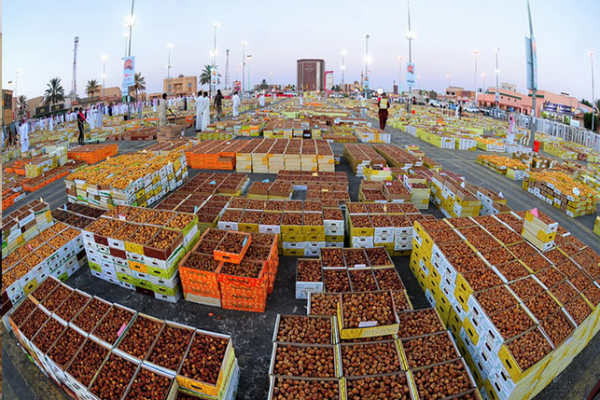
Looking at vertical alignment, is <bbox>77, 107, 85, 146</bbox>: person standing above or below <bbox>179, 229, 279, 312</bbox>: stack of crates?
above

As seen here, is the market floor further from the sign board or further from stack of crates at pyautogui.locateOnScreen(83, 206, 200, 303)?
the sign board

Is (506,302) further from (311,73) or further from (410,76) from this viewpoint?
(311,73)

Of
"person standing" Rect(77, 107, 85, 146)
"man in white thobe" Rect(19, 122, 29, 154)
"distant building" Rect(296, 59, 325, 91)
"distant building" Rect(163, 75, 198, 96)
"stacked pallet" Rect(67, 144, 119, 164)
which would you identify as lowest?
"stacked pallet" Rect(67, 144, 119, 164)

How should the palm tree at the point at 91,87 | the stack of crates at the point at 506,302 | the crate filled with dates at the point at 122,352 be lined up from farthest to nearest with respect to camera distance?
the palm tree at the point at 91,87
the stack of crates at the point at 506,302
the crate filled with dates at the point at 122,352

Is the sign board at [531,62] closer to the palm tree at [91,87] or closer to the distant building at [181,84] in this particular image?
the palm tree at [91,87]

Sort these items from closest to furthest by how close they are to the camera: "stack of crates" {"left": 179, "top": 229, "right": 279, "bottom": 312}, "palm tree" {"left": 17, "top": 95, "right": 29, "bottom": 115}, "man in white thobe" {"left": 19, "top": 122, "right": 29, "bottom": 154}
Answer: "stack of crates" {"left": 179, "top": 229, "right": 279, "bottom": 312}
"man in white thobe" {"left": 19, "top": 122, "right": 29, "bottom": 154}
"palm tree" {"left": 17, "top": 95, "right": 29, "bottom": 115}

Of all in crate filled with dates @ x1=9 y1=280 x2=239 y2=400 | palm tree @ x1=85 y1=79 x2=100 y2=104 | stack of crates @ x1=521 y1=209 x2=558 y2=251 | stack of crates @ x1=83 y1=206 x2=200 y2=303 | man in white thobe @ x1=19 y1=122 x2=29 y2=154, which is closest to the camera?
crate filled with dates @ x1=9 y1=280 x2=239 y2=400

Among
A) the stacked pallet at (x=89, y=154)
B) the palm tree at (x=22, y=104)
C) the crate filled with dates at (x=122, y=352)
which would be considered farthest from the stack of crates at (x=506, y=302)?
the palm tree at (x=22, y=104)

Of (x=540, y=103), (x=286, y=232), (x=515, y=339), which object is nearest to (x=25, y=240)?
(x=286, y=232)

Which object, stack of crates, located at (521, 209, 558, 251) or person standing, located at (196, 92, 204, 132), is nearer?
stack of crates, located at (521, 209, 558, 251)

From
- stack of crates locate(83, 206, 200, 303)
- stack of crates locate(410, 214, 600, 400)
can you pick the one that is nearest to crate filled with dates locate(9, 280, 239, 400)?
stack of crates locate(83, 206, 200, 303)
